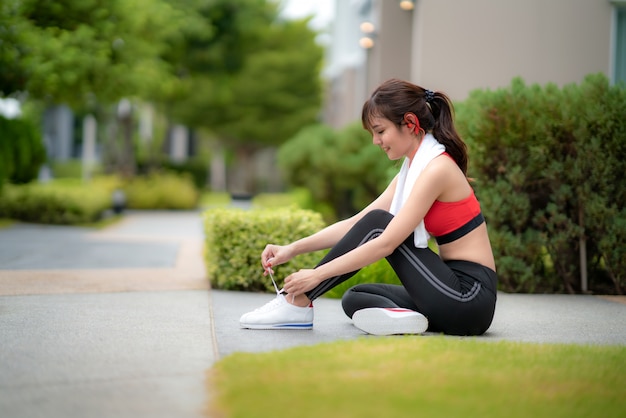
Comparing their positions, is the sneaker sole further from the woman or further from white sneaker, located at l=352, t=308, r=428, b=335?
white sneaker, located at l=352, t=308, r=428, b=335

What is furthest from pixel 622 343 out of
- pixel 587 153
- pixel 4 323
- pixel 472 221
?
pixel 4 323

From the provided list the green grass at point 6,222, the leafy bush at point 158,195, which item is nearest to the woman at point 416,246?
the green grass at point 6,222

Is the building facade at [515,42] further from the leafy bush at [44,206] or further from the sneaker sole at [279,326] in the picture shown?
the leafy bush at [44,206]

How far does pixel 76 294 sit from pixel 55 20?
8050 mm

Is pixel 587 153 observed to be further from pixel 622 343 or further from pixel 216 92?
pixel 216 92

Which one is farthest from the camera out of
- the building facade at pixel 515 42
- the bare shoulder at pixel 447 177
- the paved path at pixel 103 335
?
the building facade at pixel 515 42

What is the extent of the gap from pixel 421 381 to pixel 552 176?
3.83 meters

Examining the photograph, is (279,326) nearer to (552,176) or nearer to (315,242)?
(315,242)

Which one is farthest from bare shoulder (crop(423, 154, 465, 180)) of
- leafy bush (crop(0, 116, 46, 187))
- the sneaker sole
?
leafy bush (crop(0, 116, 46, 187))

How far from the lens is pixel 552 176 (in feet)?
22.2

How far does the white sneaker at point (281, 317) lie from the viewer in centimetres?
462

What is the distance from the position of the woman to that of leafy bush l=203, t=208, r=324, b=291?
2.03 m

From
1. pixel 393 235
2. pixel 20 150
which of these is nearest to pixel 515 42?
pixel 393 235

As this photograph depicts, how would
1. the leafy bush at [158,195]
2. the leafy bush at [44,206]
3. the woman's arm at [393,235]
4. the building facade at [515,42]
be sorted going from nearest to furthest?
1. the woman's arm at [393,235]
2. the building facade at [515,42]
3. the leafy bush at [44,206]
4. the leafy bush at [158,195]
